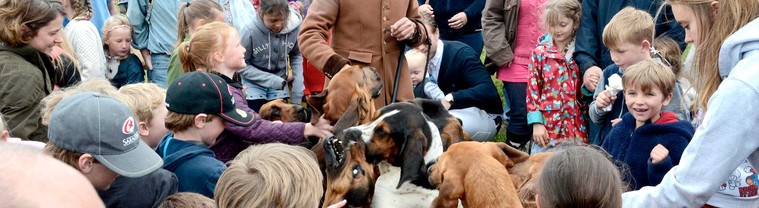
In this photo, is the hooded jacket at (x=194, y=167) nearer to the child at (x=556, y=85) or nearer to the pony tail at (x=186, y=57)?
the pony tail at (x=186, y=57)

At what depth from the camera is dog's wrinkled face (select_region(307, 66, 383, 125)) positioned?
4418 millimetres

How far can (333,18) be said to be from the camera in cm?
566

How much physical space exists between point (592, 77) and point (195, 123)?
346 centimetres

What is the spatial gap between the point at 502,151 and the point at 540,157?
0.17 m

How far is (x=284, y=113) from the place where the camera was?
525cm

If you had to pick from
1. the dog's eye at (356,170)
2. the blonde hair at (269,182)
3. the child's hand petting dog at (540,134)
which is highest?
the blonde hair at (269,182)

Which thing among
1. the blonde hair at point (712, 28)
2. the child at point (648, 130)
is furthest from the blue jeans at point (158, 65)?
the blonde hair at point (712, 28)

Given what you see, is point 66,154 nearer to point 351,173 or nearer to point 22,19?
point 351,173

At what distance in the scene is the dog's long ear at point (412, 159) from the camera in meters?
3.65

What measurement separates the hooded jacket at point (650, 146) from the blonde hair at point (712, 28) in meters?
1.34

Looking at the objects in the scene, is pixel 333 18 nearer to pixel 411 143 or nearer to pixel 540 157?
pixel 411 143

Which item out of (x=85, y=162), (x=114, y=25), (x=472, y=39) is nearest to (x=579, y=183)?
(x=85, y=162)

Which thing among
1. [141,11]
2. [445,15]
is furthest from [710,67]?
[141,11]

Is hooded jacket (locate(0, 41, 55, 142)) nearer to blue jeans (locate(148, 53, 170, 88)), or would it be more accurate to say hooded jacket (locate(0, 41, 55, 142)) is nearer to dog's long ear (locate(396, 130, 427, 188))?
dog's long ear (locate(396, 130, 427, 188))
